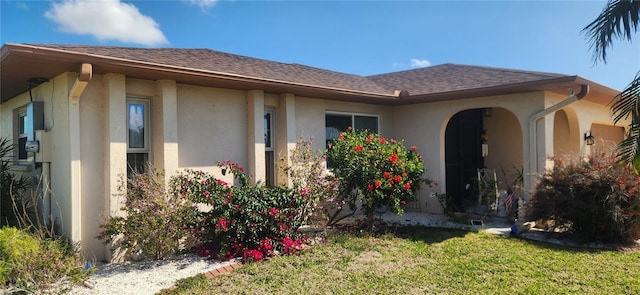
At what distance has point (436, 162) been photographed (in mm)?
10312

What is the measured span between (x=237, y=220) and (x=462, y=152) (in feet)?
28.3

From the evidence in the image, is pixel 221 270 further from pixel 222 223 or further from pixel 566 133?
pixel 566 133

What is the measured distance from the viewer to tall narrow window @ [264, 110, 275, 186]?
863cm

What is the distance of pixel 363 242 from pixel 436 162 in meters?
4.38

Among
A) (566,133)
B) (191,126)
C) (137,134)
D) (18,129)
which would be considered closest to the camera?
(137,134)

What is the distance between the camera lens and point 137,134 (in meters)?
6.74

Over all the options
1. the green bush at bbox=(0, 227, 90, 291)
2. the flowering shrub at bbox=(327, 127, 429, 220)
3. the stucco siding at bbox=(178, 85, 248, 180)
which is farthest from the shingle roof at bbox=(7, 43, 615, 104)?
the green bush at bbox=(0, 227, 90, 291)

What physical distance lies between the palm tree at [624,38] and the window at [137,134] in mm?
8598

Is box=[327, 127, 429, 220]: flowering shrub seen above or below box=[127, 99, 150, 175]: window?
below

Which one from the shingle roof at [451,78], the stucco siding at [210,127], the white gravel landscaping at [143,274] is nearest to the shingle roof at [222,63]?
the stucco siding at [210,127]

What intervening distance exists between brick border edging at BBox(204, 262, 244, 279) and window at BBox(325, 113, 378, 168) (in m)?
4.67

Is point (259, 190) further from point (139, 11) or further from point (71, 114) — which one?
point (139, 11)

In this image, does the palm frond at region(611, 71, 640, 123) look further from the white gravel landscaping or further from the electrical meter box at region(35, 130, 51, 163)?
the electrical meter box at region(35, 130, 51, 163)

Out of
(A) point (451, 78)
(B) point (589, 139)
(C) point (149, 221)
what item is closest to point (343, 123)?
(A) point (451, 78)
